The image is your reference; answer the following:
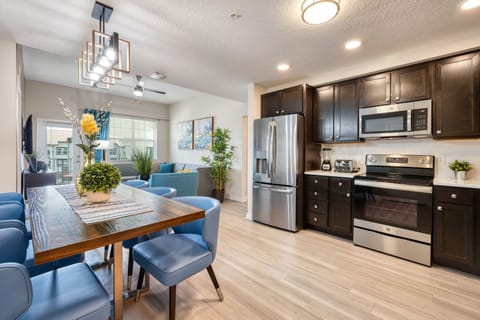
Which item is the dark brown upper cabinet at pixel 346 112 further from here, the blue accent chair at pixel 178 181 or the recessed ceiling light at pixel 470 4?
the blue accent chair at pixel 178 181

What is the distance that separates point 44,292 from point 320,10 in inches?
95.3

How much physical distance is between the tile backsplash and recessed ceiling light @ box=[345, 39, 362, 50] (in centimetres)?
137

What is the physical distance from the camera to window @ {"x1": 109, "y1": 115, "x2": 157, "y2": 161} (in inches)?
265

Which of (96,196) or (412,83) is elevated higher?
(412,83)

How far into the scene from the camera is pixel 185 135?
22.9ft

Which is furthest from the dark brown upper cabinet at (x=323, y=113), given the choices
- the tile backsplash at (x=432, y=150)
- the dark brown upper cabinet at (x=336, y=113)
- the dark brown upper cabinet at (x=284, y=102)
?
the tile backsplash at (x=432, y=150)

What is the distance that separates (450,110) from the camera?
2422mm

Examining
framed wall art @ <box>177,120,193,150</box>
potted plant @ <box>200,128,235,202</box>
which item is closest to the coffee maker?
potted plant @ <box>200,128,235,202</box>

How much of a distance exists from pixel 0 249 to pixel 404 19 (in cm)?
333

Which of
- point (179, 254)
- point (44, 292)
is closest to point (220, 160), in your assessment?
point (179, 254)

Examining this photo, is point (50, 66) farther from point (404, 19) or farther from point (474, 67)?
point (474, 67)

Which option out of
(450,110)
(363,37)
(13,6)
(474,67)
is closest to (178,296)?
(13,6)

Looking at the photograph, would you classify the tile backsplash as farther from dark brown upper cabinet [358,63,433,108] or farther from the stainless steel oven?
dark brown upper cabinet [358,63,433,108]

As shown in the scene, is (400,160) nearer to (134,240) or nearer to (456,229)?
(456,229)
